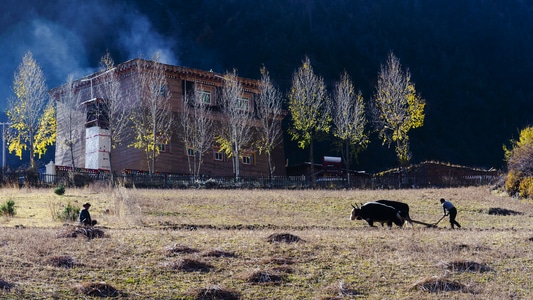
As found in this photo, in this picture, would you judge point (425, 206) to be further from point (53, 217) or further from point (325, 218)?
point (53, 217)

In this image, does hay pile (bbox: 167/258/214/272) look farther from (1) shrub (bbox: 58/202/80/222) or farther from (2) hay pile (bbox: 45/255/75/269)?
(1) shrub (bbox: 58/202/80/222)

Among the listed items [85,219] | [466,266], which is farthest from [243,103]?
[466,266]

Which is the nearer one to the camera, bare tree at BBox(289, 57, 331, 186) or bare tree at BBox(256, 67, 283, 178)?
bare tree at BBox(289, 57, 331, 186)

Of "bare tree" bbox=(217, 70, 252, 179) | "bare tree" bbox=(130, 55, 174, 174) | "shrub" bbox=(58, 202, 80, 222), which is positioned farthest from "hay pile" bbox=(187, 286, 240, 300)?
"bare tree" bbox=(217, 70, 252, 179)

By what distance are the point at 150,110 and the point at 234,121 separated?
6481mm

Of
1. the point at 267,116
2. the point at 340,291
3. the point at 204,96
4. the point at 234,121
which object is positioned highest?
the point at 204,96

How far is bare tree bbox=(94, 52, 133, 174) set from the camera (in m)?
57.0

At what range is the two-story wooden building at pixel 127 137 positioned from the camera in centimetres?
5903

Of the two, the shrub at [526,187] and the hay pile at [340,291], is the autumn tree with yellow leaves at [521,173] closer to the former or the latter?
the shrub at [526,187]

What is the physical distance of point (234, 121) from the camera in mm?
59031

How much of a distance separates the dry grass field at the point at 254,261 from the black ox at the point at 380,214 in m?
0.61

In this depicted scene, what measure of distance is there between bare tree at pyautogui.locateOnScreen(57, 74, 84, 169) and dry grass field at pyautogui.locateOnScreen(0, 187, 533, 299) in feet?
102

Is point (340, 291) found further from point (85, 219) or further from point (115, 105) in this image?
point (115, 105)

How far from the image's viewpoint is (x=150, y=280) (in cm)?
1714
